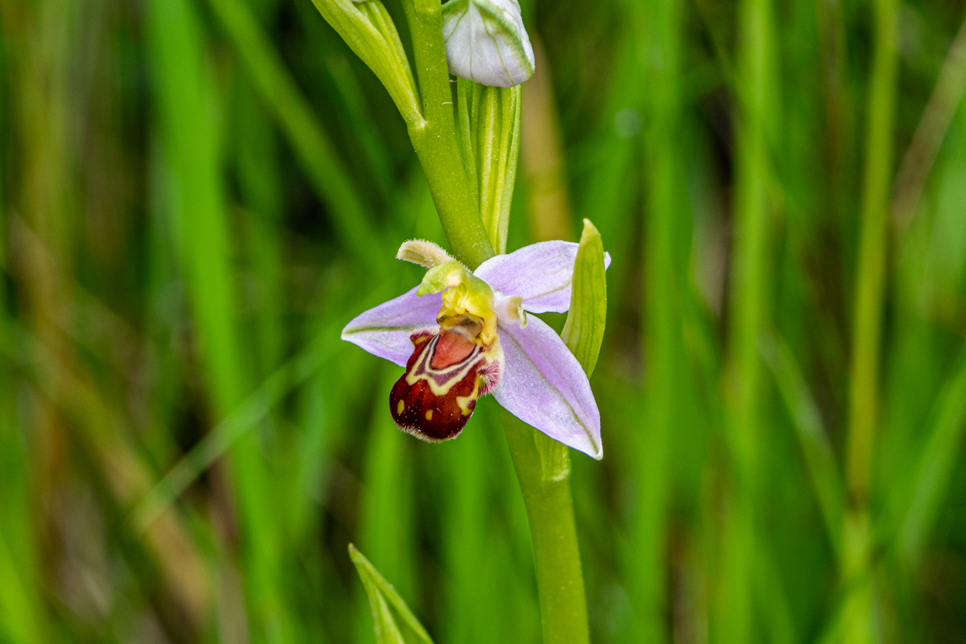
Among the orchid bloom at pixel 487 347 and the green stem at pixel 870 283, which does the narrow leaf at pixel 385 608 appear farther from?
the green stem at pixel 870 283

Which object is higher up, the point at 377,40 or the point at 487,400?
the point at 377,40

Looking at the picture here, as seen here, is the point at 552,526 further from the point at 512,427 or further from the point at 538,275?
the point at 538,275

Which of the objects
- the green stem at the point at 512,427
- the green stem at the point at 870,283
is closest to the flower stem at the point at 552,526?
the green stem at the point at 512,427

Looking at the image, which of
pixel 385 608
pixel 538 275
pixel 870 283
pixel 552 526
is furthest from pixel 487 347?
pixel 870 283

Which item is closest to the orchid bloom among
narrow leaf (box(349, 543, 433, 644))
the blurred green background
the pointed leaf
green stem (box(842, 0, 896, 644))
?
the pointed leaf

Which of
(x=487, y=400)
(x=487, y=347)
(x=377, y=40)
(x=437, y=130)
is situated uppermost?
(x=377, y=40)

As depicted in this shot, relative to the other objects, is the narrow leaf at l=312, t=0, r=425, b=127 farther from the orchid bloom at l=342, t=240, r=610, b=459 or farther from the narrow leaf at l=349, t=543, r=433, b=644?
the narrow leaf at l=349, t=543, r=433, b=644
